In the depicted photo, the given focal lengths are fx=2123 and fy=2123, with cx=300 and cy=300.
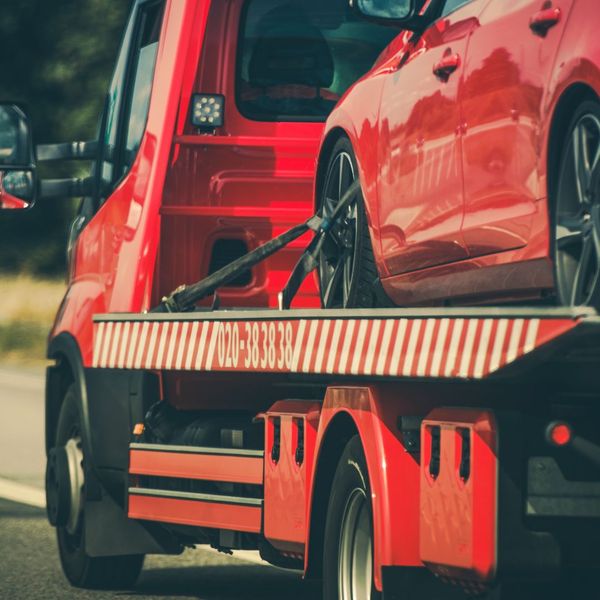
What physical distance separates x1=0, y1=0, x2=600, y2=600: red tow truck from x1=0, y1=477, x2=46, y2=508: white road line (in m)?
3.16

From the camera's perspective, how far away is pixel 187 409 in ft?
30.4

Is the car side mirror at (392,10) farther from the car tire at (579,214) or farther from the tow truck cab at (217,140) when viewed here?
the tow truck cab at (217,140)

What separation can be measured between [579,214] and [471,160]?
770 mm

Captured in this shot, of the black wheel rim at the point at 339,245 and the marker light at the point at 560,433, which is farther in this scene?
the black wheel rim at the point at 339,245

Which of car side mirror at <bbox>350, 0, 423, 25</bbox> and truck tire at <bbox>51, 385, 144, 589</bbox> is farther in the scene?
truck tire at <bbox>51, 385, 144, 589</bbox>

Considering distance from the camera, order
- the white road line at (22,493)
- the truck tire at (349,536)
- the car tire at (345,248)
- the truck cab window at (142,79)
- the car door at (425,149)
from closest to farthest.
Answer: the truck tire at (349,536), the car door at (425,149), the car tire at (345,248), the truck cab window at (142,79), the white road line at (22,493)

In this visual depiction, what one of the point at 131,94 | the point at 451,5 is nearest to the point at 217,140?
the point at 131,94

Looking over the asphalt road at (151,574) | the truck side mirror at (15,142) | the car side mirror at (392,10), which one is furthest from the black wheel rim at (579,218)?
the truck side mirror at (15,142)

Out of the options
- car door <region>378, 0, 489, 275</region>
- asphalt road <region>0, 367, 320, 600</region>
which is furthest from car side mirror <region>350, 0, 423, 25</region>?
asphalt road <region>0, 367, 320, 600</region>

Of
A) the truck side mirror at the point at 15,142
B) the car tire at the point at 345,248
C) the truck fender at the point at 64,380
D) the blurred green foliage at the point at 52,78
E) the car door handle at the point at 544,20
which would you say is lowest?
the truck fender at the point at 64,380

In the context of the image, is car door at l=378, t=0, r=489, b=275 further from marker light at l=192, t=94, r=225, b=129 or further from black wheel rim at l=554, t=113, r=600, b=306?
marker light at l=192, t=94, r=225, b=129

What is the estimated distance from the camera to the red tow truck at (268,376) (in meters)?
5.93

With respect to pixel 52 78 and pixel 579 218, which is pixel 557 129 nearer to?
pixel 579 218

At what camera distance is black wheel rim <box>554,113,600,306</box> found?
605cm
